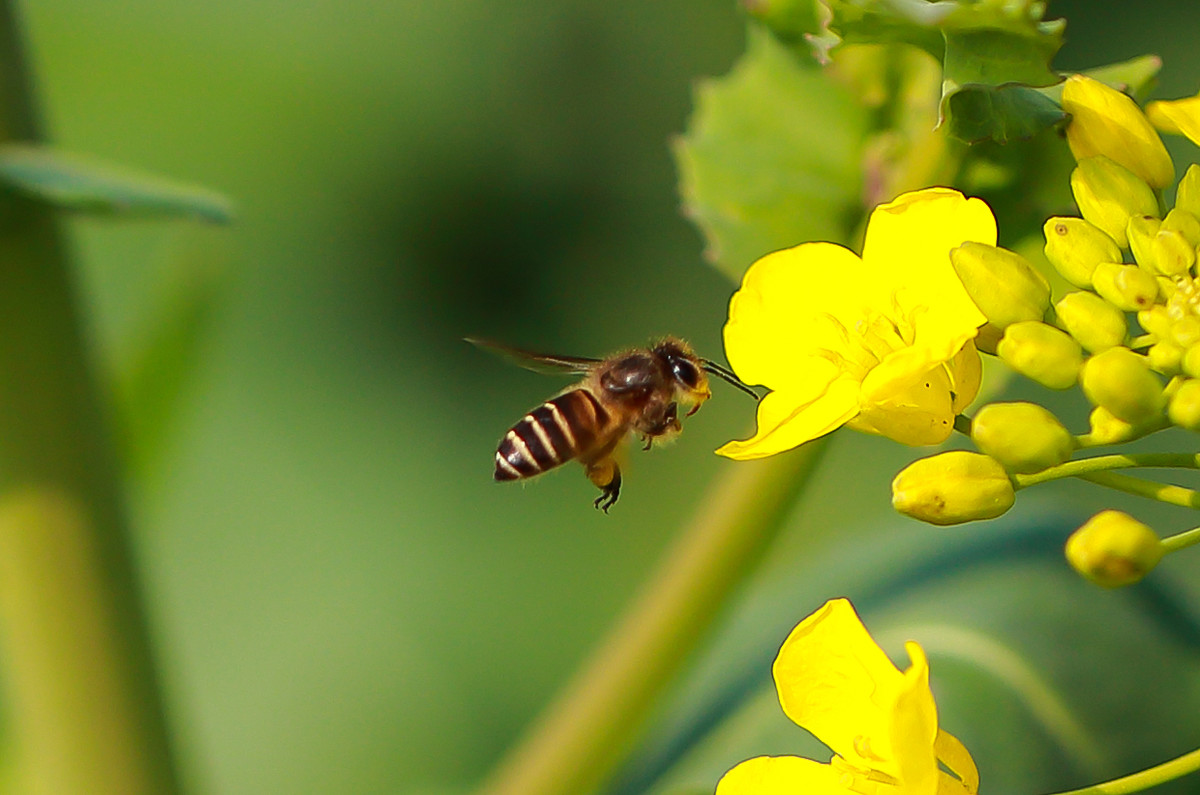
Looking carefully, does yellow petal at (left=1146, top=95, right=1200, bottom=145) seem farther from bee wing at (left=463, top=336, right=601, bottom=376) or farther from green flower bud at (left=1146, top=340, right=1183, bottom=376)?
bee wing at (left=463, top=336, right=601, bottom=376)

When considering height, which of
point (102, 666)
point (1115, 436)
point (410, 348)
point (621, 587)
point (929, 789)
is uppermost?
point (1115, 436)

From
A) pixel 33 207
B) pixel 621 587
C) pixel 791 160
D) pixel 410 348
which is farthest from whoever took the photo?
pixel 410 348

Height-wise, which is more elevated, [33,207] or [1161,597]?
[33,207]

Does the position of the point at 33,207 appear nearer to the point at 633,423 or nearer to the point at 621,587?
the point at 633,423

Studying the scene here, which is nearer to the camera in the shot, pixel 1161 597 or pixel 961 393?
pixel 961 393

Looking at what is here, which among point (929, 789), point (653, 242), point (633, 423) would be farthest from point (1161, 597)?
point (653, 242)

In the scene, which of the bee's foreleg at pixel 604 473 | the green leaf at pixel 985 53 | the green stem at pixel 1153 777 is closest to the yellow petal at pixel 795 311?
the green leaf at pixel 985 53

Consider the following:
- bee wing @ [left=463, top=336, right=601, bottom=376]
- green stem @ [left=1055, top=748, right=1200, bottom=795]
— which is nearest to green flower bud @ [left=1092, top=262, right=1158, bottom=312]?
green stem @ [left=1055, top=748, right=1200, bottom=795]

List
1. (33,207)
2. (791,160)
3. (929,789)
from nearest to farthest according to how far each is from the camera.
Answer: (929,789) < (33,207) < (791,160)
